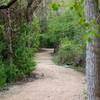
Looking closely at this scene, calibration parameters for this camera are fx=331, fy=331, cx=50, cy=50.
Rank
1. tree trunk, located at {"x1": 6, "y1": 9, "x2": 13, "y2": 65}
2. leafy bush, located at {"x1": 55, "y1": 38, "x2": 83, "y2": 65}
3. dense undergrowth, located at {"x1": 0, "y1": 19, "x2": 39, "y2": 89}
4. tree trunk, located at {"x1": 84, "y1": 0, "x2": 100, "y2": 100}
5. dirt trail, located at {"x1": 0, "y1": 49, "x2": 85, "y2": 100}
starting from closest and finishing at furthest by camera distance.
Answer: tree trunk, located at {"x1": 84, "y1": 0, "x2": 100, "y2": 100}
dirt trail, located at {"x1": 0, "y1": 49, "x2": 85, "y2": 100}
dense undergrowth, located at {"x1": 0, "y1": 19, "x2": 39, "y2": 89}
tree trunk, located at {"x1": 6, "y1": 9, "x2": 13, "y2": 65}
leafy bush, located at {"x1": 55, "y1": 38, "x2": 83, "y2": 65}

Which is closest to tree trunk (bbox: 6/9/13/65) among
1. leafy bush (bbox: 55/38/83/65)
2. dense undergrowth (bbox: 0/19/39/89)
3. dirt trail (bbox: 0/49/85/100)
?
dense undergrowth (bbox: 0/19/39/89)

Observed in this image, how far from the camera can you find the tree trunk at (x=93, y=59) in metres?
3.72

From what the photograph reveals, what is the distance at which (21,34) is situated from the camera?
14922 mm

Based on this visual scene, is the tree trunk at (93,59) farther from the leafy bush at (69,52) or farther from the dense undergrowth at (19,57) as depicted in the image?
the leafy bush at (69,52)

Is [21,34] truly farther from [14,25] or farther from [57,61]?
[57,61]

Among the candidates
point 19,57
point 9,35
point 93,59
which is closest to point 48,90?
point 19,57

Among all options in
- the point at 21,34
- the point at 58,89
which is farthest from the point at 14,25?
the point at 58,89

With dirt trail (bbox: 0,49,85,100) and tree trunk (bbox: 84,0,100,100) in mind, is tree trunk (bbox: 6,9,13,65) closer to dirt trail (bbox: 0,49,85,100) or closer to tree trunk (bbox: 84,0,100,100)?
dirt trail (bbox: 0,49,85,100)

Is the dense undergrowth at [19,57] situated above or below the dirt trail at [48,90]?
above

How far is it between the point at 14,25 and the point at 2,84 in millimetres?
3094

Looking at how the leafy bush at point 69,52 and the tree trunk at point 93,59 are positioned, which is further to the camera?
the leafy bush at point 69,52

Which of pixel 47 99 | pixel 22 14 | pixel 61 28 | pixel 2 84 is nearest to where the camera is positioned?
pixel 47 99

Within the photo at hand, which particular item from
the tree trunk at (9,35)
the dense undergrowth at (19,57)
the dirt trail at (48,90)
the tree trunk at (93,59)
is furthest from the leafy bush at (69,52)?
the tree trunk at (93,59)

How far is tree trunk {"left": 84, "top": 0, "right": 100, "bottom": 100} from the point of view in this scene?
372cm
